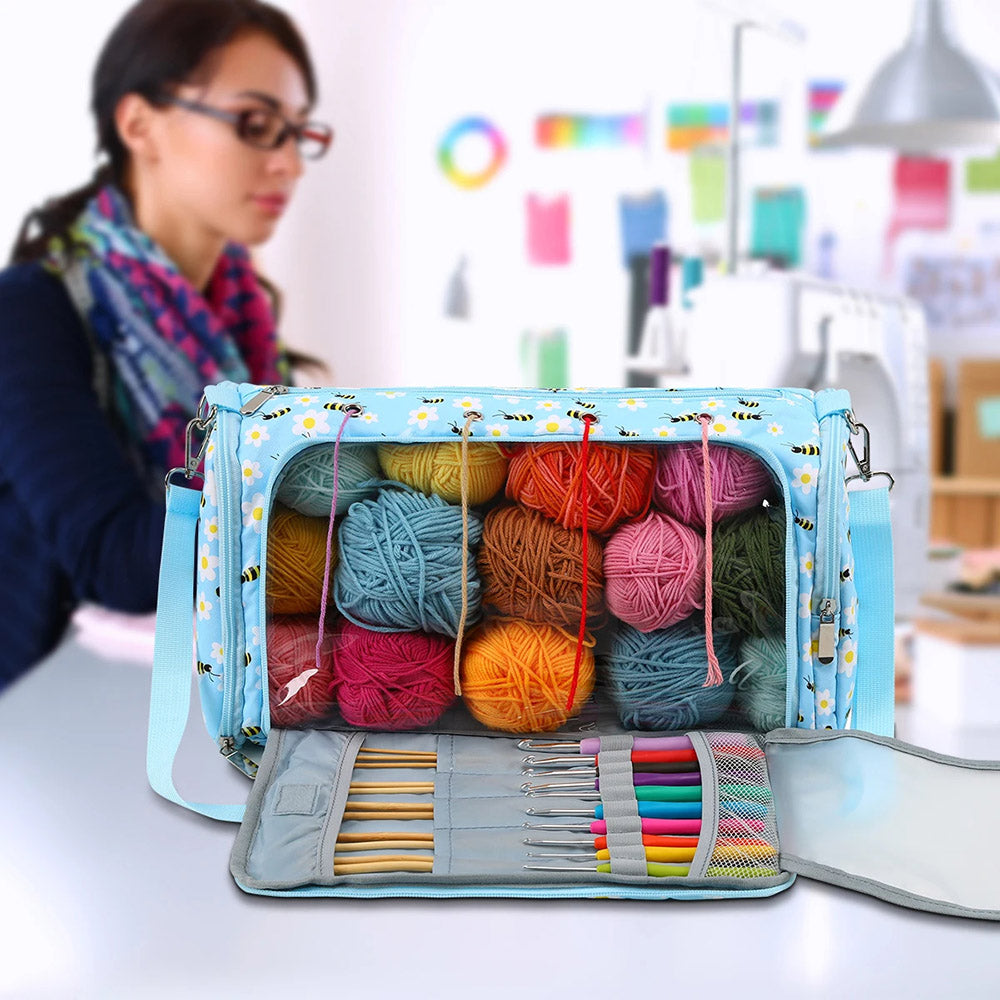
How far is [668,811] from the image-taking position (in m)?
0.64

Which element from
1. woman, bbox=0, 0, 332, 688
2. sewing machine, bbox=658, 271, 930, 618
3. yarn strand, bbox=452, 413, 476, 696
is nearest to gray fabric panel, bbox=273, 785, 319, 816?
yarn strand, bbox=452, 413, 476, 696

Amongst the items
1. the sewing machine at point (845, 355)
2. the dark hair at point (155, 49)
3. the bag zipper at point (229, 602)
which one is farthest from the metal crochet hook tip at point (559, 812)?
the dark hair at point (155, 49)

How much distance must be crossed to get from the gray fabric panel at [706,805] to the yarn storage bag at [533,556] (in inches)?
2.0

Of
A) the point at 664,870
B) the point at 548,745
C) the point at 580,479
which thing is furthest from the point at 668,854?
the point at 580,479

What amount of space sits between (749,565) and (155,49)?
1196 millimetres

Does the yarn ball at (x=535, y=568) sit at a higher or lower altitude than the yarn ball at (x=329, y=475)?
lower

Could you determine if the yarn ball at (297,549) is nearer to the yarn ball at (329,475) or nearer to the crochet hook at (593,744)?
the yarn ball at (329,475)

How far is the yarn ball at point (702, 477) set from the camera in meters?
0.71

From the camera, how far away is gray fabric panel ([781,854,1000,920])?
559mm

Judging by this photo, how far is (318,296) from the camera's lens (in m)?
3.27

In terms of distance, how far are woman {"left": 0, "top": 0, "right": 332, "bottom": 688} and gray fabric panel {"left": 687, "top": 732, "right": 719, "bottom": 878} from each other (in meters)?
0.77

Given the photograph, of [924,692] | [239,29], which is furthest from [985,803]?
[239,29]

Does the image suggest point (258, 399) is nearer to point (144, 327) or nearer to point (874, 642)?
point (874, 642)

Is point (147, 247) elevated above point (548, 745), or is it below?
above
